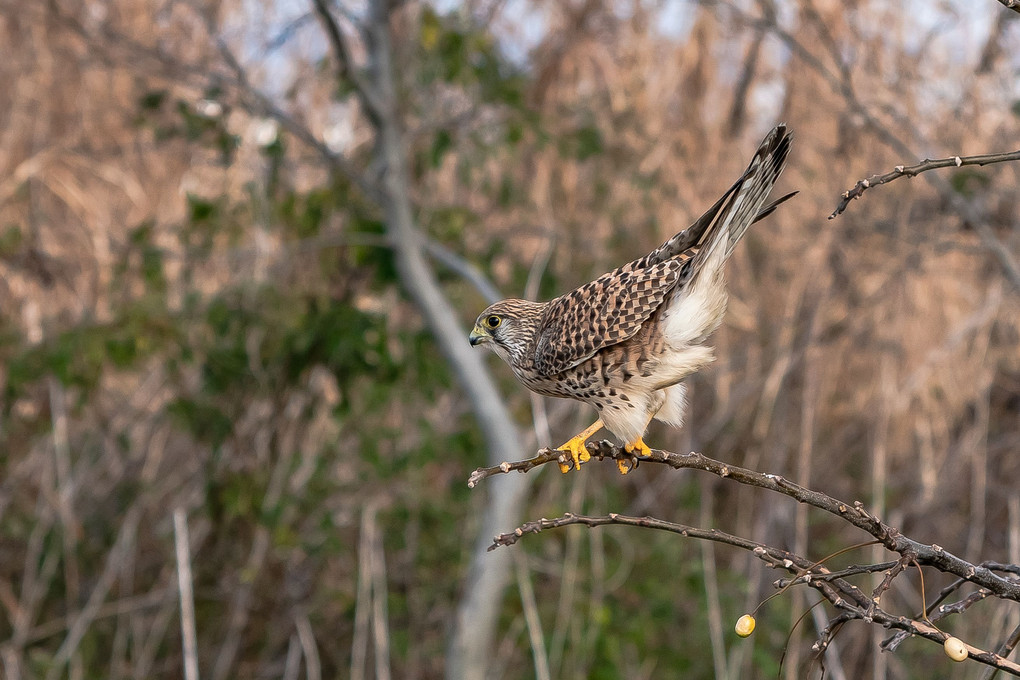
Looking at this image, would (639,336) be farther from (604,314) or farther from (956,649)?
(956,649)

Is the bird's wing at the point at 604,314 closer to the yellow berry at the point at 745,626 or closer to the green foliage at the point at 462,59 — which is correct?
the yellow berry at the point at 745,626

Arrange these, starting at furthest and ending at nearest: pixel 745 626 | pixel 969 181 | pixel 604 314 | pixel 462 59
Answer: pixel 969 181 < pixel 462 59 < pixel 604 314 < pixel 745 626

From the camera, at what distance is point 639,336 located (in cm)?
229

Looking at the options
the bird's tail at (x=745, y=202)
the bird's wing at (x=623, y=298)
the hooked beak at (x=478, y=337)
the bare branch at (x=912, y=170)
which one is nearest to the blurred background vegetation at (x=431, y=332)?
the hooked beak at (x=478, y=337)

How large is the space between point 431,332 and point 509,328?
1671 mm

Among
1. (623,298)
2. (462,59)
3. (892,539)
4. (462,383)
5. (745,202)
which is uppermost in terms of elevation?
(462,59)

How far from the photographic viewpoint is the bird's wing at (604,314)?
7.41ft

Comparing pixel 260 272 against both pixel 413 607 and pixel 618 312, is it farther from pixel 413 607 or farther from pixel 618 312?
pixel 618 312

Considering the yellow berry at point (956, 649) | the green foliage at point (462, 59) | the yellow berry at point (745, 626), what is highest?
the green foliage at point (462, 59)

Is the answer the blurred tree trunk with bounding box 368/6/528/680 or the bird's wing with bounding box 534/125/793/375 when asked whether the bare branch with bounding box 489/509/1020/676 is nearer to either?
the bird's wing with bounding box 534/125/793/375

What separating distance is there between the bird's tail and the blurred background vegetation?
194 cm

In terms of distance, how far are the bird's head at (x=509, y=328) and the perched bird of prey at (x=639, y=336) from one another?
0.47 ft

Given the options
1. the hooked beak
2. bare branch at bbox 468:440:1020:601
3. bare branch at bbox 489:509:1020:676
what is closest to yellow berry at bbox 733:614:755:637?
bare branch at bbox 489:509:1020:676

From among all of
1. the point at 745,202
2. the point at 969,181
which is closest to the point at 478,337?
the point at 745,202
